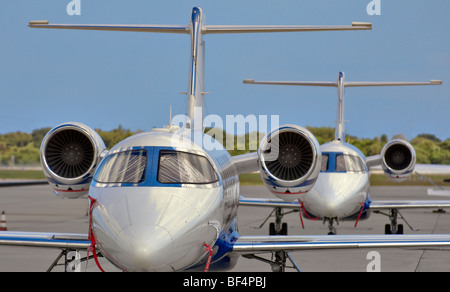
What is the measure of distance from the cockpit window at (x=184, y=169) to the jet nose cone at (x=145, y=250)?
33.0 inches

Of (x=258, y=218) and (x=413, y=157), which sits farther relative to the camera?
(x=258, y=218)

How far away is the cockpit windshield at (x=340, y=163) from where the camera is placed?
15984mm

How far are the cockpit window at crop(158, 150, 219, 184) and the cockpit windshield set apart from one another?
882 centimetres

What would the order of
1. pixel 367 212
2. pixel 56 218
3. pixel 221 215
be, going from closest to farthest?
pixel 221 215 < pixel 367 212 < pixel 56 218

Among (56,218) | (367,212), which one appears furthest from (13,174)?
(367,212)

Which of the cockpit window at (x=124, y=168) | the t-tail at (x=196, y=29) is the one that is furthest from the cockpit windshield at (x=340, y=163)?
the cockpit window at (x=124, y=168)

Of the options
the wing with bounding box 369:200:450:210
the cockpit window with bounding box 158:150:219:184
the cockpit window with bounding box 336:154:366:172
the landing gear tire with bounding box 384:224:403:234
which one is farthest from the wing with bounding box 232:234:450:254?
the landing gear tire with bounding box 384:224:403:234

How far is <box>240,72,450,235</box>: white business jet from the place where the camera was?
49.8ft

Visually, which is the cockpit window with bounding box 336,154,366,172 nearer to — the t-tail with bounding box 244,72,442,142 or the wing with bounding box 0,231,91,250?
the t-tail with bounding box 244,72,442,142

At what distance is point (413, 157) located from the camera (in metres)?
18.0

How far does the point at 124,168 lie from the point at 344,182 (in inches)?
378

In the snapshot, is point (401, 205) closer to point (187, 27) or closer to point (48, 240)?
point (187, 27)
